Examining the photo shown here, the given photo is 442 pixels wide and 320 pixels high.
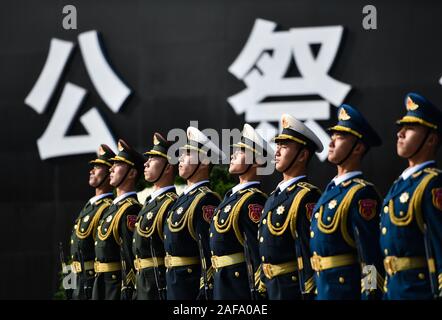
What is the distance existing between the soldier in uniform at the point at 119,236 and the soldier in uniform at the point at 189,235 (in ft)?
2.84

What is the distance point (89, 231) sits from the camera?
1092 cm

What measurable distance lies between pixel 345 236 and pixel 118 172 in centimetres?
342

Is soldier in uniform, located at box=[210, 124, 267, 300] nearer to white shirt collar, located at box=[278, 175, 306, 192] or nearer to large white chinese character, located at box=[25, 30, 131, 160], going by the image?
white shirt collar, located at box=[278, 175, 306, 192]

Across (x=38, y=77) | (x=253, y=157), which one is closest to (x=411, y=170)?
(x=253, y=157)

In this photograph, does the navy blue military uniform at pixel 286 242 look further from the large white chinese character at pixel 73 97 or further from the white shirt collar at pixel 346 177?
the large white chinese character at pixel 73 97

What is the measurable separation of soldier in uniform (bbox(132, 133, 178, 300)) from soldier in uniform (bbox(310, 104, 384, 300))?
227 cm

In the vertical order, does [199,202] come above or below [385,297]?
above

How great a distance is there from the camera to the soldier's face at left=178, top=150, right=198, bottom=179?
9.57 m

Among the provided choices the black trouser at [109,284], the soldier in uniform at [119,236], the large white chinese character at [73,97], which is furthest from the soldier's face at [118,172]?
the large white chinese character at [73,97]

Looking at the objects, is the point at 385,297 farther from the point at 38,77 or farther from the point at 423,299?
the point at 38,77

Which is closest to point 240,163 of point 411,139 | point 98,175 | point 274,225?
point 274,225
